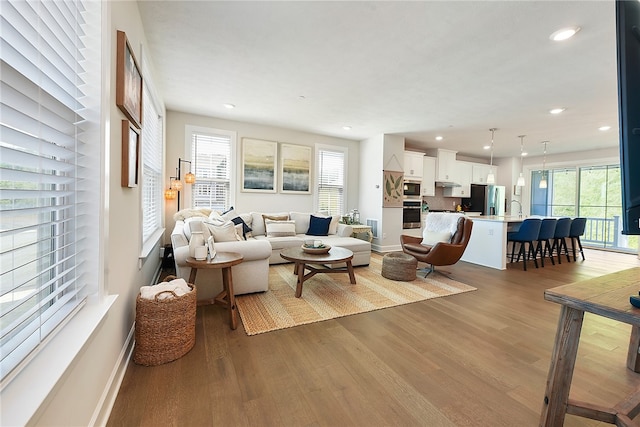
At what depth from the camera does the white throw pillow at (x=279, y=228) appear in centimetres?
486

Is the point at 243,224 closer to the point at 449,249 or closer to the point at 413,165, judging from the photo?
the point at 449,249

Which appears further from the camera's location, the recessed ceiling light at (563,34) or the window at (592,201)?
the window at (592,201)

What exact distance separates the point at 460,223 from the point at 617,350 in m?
2.09

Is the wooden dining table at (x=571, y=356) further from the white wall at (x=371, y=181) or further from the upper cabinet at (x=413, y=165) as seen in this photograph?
the upper cabinet at (x=413, y=165)

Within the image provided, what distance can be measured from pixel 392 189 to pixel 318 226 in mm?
2121

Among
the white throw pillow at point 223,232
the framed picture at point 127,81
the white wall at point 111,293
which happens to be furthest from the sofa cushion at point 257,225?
the framed picture at point 127,81

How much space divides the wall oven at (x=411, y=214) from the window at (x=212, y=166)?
4.08 meters

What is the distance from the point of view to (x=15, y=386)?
2.62 feet

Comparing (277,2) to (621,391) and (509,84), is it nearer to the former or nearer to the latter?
(509,84)

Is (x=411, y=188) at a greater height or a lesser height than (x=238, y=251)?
greater

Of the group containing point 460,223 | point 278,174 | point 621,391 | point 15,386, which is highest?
point 278,174

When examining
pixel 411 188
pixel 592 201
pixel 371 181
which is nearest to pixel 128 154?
pixel 371 181

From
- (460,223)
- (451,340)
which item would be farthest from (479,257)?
(451,340)

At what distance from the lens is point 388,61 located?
2.90 m
